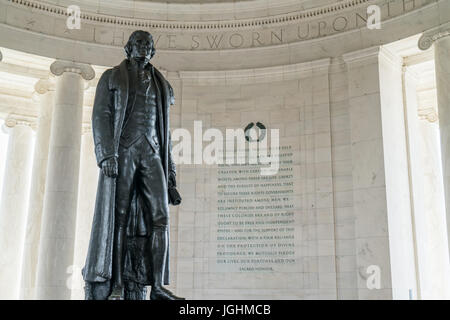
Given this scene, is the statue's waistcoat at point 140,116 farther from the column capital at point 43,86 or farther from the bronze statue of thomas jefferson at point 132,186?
the column capital at point 43,86

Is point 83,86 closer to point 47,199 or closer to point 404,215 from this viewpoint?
point 47,199

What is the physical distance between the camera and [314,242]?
15453 millimetres

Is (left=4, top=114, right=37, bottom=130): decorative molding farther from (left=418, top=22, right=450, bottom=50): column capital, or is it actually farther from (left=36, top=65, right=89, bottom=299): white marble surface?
(left=418, top=22, right=450, bottom=50): column capital

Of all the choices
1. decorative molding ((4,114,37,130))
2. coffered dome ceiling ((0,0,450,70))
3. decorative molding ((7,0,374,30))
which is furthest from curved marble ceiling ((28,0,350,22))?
decorative molding ((4,114,37,130))

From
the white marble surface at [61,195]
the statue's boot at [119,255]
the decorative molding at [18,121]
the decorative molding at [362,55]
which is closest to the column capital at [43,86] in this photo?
the white marble surface at [61,195]

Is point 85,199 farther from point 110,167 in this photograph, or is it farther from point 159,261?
point 159,261

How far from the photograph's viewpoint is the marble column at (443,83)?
534 inches

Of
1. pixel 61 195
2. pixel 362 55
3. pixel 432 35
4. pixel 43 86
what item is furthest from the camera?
pixel 43 86

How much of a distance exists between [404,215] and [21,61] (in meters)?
11.9

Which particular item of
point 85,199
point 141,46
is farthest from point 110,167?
point 85,199

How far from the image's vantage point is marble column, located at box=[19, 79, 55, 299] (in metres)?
18.1

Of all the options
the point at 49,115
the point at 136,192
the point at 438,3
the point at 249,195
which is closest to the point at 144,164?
the point at 136,192

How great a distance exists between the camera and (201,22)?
17594 millimetres

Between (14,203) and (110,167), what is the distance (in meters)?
16.5
